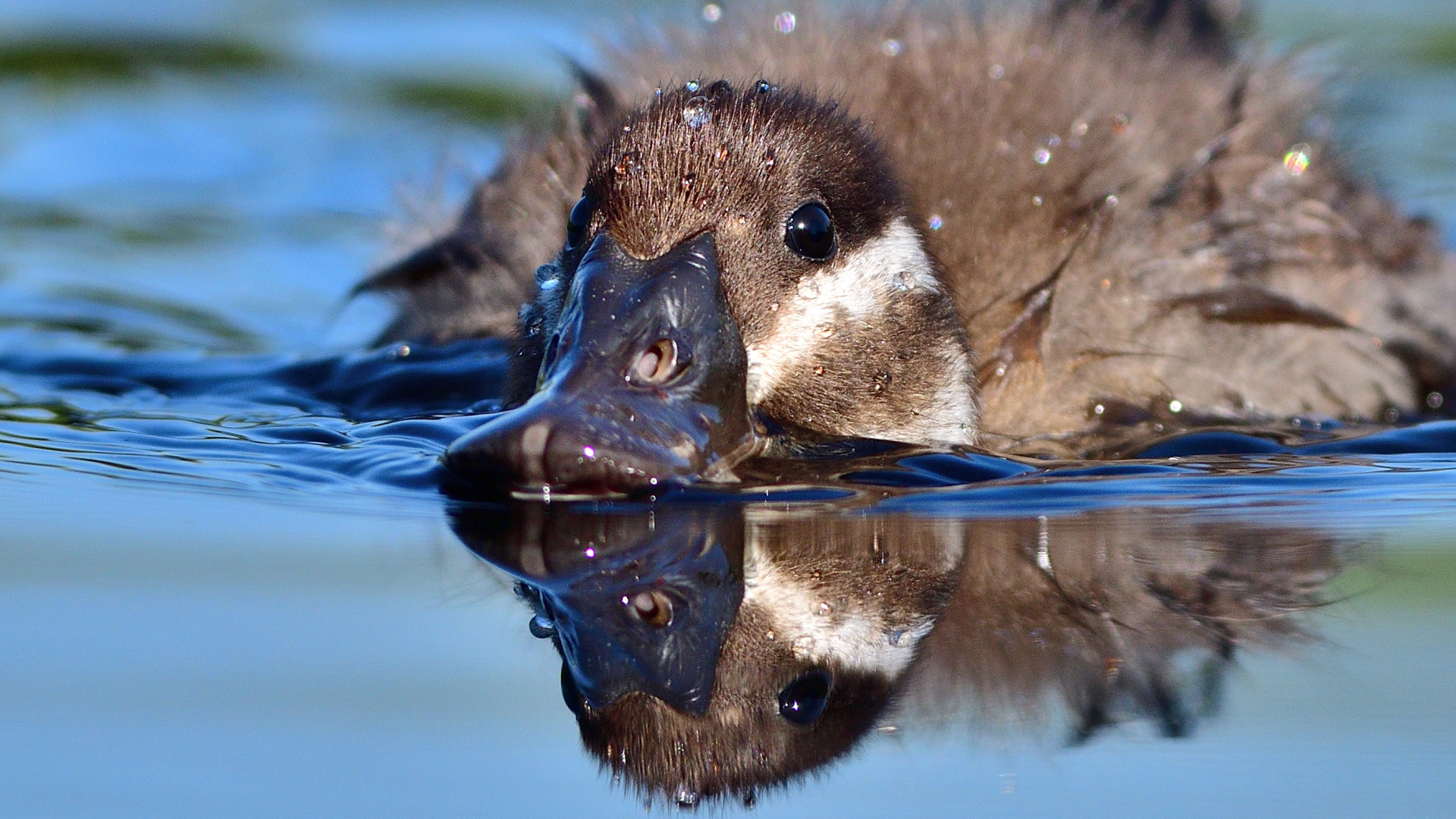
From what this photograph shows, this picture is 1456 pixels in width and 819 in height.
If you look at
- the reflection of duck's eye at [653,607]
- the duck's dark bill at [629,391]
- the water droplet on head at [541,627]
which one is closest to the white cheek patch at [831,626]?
the reflection of duck's eye at [653,607]

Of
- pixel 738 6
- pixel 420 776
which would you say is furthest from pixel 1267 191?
pixel 420 776

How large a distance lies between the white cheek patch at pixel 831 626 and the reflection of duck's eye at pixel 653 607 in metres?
0.15

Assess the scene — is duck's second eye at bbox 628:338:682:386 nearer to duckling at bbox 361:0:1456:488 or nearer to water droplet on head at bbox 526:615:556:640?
duckling at bbox 361:0:1456:488

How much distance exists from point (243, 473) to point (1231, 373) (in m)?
2.77

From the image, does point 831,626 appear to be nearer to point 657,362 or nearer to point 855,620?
point 855,620

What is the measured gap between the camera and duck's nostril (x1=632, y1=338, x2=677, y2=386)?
160 inches

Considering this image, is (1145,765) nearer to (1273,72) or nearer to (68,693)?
(68,693)

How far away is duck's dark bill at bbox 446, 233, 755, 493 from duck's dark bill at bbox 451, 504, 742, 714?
0.37 feet

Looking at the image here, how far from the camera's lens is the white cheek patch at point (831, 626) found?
3117mm

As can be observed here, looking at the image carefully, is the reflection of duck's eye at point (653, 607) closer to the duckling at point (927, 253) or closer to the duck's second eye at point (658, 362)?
the duckling at point (927, 253)

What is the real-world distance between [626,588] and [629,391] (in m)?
0.72

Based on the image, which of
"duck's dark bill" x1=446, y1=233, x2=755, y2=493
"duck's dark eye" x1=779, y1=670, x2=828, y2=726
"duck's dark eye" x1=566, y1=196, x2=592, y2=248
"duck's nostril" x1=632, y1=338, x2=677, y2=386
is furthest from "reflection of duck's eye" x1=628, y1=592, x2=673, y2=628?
"duck's dark eye" x1=566, y1=196, x2=592, y2=248

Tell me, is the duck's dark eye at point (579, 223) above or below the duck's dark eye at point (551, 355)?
above

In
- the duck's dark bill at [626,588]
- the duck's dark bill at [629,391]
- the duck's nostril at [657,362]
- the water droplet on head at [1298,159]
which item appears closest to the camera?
the duck's dark bill at [626,588]
